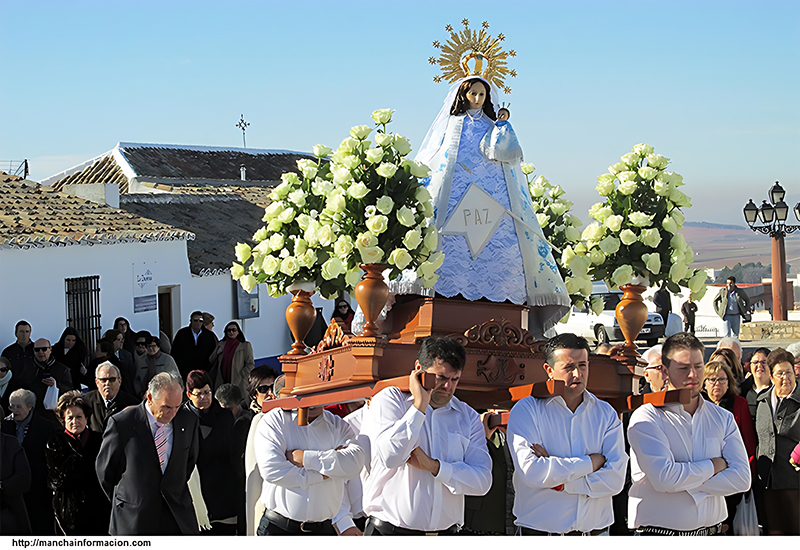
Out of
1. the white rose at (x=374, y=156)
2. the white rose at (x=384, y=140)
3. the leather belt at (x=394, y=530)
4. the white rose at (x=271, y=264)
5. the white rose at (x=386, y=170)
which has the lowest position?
the leather belt at (x=394, y=530)

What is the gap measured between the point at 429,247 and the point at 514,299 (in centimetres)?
76

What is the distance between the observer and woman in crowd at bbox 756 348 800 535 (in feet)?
19.8

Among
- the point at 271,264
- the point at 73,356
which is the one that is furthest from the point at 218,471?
the point at 73,356

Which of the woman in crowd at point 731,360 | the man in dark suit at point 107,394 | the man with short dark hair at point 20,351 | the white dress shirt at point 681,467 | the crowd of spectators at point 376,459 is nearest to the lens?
the crowd of spectators at point 376,459

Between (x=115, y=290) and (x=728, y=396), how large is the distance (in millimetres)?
9459

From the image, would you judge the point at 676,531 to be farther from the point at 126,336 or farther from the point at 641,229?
the point at 126,336

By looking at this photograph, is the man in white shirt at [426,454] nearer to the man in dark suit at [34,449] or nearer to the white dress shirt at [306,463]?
the white dress shirt at [306,463]

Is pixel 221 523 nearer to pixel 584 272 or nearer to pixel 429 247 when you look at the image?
pixel 429 247

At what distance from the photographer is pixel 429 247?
579 centimetres

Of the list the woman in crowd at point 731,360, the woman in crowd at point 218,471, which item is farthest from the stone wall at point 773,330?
the woman in crowd at point 218,471

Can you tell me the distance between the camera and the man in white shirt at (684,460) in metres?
4.62

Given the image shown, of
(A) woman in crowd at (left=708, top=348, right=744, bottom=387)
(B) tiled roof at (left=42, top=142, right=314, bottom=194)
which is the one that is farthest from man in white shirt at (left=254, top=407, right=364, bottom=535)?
(B) tiled roof at (left=42, top=142, right=314, bottom=194)

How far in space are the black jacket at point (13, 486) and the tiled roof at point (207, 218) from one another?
9859mm

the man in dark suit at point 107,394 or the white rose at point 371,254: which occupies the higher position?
the white rose at point 371,254
